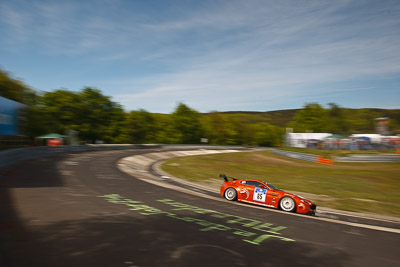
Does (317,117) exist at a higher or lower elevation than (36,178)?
higher

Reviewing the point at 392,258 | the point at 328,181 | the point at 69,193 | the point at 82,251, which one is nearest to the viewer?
the point at 82,251

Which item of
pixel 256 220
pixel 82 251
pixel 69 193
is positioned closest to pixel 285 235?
pixel 256 220

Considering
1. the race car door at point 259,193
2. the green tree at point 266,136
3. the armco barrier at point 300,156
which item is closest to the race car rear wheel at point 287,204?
the race car door at point 259,193

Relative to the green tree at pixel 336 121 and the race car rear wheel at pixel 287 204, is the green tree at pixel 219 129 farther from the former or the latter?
the race car rear wheel at pixel 287 204

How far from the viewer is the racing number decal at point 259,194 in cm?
1130

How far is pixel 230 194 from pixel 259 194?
54.1 inches

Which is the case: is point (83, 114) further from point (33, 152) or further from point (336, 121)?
point (336, 121)

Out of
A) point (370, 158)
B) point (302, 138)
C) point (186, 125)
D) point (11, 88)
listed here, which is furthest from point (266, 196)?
point (186, 125)

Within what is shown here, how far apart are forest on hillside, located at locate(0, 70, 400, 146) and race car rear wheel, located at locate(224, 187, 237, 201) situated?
69.7ft

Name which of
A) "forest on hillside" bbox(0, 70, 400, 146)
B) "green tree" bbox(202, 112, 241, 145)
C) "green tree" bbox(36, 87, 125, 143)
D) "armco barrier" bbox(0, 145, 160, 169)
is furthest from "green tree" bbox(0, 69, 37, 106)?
"green tree" bbox(202, 112, 241, 145)

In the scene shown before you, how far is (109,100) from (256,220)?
222 feet

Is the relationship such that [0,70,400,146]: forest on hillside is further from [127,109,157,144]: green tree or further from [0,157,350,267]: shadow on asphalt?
[0,157,350,267]: shadow on asphalt

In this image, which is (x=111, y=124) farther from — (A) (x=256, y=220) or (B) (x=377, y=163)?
(A) (x=256, y=220)

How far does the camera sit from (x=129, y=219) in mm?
7441
